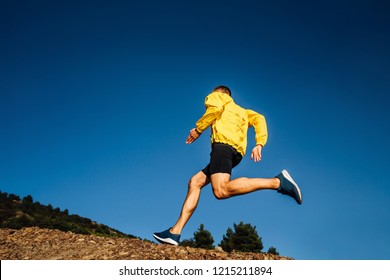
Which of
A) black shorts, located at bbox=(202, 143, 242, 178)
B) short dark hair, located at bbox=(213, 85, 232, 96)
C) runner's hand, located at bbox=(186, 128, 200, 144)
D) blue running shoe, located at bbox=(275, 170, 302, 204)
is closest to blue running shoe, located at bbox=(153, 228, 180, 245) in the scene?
black shorts, located at bbox=(202, 143, 242, 178)

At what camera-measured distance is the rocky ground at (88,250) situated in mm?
4617

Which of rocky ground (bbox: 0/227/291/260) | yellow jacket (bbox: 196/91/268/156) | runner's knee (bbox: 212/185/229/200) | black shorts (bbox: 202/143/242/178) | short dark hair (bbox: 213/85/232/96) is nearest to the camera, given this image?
rocky ground (bbox: 0/227/291/260)

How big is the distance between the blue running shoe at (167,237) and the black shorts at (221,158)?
3.88 feet

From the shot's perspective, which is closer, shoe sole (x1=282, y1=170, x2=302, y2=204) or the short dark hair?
shoe sole (x1=282, y1=170, x2=302, y2=204)

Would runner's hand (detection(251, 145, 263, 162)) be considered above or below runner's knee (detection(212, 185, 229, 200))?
above

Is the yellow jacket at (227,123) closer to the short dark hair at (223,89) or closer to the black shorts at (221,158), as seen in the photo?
the black shorts at (221,158)

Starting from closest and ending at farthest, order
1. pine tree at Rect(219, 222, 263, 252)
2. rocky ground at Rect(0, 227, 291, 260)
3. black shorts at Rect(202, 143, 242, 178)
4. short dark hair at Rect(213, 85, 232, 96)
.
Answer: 1. rocky ground at Rect(0, 227, 291, 260)
2. black shorts at Rect(202, 143, 242, 178)
3. short dark hair at Rect(213, 85, 232, 96)
4. pine tree at Rect(219, 222, 263, 252)

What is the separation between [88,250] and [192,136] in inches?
102

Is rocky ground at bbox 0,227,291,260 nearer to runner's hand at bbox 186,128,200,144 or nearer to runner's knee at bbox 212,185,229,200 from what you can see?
runner's knee at bbox 212,185,229,200

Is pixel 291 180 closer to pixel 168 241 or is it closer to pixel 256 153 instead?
pixel 256 153

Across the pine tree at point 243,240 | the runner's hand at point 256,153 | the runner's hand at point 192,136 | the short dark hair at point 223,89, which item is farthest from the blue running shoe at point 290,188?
the pine tree at point 243,240

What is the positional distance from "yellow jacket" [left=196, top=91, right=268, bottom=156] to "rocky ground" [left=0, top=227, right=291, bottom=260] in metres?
1.86

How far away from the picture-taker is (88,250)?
516 cm

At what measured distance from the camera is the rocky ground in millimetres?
4617
